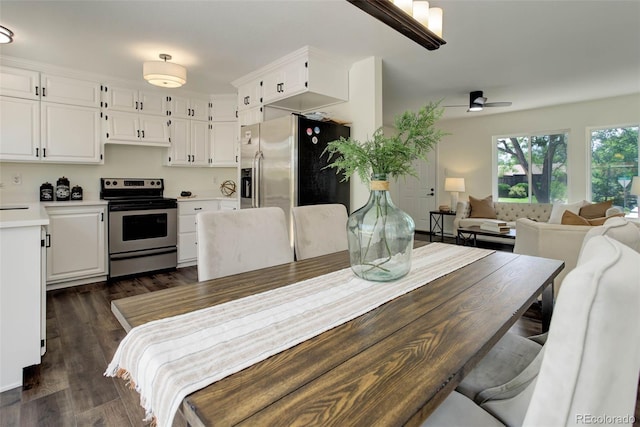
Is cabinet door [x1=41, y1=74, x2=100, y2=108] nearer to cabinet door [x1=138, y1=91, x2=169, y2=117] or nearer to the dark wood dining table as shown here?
cabinet door [x1=138, y1=91, x2=169, y2=117]

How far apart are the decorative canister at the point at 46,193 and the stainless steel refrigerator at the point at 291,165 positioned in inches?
88.7

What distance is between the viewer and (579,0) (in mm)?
2373

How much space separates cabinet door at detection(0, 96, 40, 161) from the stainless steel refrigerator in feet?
7.27

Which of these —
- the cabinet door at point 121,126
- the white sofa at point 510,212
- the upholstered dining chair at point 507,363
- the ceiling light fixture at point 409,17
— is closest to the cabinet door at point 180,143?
the cabinet door at point 121,126

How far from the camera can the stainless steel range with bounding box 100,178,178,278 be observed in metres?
3.75

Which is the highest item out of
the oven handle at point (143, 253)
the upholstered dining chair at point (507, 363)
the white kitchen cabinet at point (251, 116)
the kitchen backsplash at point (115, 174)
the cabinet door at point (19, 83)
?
the cabinet door at point (19, 83)

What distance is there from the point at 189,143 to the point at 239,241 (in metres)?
3.51

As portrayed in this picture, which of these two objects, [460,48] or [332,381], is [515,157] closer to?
[460,48]

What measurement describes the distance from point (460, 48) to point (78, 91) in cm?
412

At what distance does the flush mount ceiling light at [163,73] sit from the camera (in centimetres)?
308

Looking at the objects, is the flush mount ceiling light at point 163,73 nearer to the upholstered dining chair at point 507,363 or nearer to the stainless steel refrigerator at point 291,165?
the stainless steel refrigerator at point 291,165

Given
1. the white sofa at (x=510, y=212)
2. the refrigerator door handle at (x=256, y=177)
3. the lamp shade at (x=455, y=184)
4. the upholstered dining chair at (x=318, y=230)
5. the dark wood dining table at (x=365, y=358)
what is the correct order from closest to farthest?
the dark wood dining table at (x=365, y=358) < the upholstered dining chair at (x=318, y=230) < the refrigerator door handle at (x=256, y=177) < the white sofa at (x=510, y=212) < the lamp shade at (x=455, y=184)

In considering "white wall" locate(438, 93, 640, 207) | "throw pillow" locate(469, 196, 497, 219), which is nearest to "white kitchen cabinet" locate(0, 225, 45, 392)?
"throw pillow" locate(469, 196, 497, 219)

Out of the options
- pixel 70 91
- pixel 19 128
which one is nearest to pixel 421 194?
pixel 70 91
